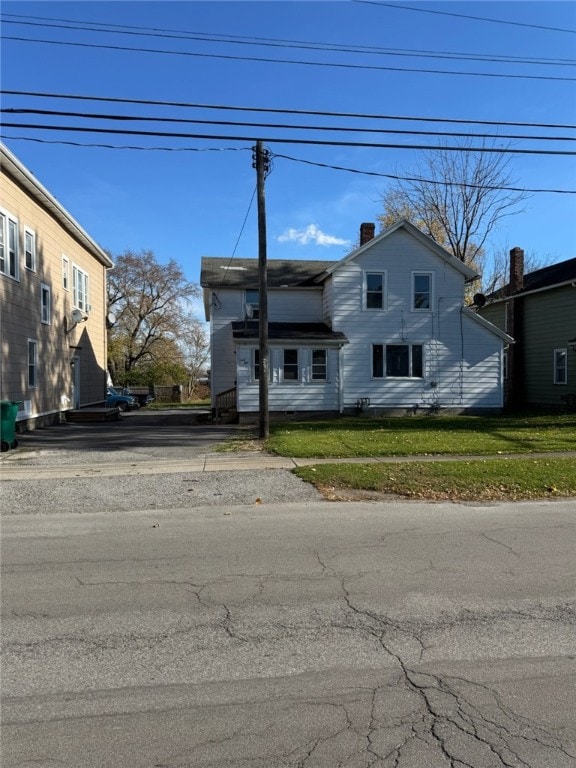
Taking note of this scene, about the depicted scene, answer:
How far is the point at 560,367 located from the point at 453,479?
700 inches

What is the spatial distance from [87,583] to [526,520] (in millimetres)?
5445

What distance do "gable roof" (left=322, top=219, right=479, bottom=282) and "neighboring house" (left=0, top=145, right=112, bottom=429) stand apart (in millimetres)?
10758

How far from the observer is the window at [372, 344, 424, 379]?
76.2ft

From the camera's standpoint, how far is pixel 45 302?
2053 centimetres

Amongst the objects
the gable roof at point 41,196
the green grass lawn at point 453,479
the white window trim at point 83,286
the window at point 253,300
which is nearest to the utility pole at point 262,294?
the green grass lawn at point 453,479

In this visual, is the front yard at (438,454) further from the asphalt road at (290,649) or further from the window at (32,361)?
the window at (32,361)

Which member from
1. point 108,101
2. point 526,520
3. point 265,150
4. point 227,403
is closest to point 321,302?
point 227,403

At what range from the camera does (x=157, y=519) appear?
7512 mm

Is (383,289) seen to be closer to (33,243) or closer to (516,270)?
(516,270)

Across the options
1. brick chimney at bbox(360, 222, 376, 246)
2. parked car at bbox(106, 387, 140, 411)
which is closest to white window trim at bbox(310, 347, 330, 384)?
brick chimney at bbox(360, 222, 376, 246)

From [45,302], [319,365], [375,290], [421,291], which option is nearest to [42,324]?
[45,302]

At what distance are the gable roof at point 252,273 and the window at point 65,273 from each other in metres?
5.54

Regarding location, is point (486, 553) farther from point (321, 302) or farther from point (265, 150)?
point (321, 302)

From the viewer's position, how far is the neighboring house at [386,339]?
22172 mm
